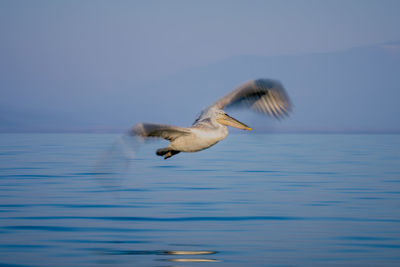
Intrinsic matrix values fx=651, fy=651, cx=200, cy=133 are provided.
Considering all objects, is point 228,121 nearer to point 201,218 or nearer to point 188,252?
point 201,218

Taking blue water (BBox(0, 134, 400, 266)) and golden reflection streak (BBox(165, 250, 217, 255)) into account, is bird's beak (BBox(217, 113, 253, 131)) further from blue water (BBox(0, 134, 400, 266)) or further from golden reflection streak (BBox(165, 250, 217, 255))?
golden reflection streak (BBox(165, 250, 217, 255))

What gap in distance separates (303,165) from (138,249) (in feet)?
45.5

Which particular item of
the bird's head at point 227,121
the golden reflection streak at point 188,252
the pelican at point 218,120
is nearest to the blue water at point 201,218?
the golden reflection streak at point 188,252

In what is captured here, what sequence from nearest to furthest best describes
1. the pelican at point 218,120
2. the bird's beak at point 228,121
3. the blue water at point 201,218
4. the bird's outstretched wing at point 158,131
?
the blue water at point 201,218 < the bird's outstretched wing at point 158,131 < the pelican at point 218,120 < the bird's beak at point 228,121

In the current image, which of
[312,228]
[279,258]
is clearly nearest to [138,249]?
[279,258]

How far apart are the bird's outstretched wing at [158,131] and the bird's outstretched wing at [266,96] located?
193 cm

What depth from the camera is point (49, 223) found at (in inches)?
470

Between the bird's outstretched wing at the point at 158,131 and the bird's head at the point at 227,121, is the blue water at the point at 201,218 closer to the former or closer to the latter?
the bird's head at the point at 227,121

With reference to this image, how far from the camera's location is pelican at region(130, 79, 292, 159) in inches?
419

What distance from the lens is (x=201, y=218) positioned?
40.9ft

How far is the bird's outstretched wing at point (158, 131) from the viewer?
1004 cm

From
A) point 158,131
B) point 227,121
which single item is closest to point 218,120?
point 227,121

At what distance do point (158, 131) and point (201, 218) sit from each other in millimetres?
2639

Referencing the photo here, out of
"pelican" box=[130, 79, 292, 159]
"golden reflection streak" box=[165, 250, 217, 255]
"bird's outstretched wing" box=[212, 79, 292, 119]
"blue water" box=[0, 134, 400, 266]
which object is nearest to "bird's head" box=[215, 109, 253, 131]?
"pelican" box=[130, 79, 292, 159]
